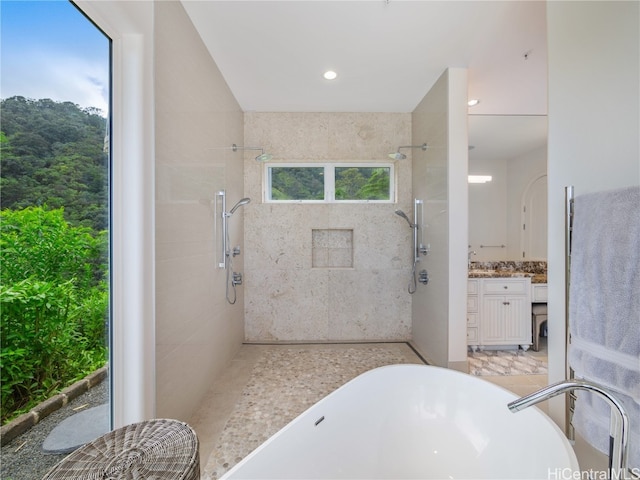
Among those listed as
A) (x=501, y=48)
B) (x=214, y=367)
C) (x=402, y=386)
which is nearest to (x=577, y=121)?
(x=501, y=48)

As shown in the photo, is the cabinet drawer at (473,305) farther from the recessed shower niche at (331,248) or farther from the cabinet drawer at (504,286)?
the recessed shower niche at (331,248)

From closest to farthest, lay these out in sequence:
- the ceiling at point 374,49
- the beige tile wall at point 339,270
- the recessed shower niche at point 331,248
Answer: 1. the ceiling at point 374,49
2. the beige tile wall at point 339,270
3. the recessed shower niche at point 331,248

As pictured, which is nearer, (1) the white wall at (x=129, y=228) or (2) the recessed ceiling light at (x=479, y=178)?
(1) the white wall at (x=129, y=228)

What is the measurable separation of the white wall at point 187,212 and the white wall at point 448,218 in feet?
6.45

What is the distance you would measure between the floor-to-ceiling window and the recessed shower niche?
239 centimetres

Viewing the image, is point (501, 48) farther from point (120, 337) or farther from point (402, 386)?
point (120, 337)

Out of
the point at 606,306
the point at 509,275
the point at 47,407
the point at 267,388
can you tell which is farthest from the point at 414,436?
the point at 509,275

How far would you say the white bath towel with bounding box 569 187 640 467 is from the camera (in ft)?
2.88

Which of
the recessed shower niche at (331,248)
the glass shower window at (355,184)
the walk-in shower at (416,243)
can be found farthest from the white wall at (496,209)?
the recessed shower niche at (331,248)

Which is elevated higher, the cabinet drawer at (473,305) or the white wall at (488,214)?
the white wall at (488,214)

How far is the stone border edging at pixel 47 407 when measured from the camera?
0.90m

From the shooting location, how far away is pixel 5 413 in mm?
888

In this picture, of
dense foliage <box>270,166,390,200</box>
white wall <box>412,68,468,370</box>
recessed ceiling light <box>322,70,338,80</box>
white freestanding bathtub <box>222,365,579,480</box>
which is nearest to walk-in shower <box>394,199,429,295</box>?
white wall <box>412,68,468,370</box>

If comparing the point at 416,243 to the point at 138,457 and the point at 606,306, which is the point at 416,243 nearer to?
the point at 606,306
